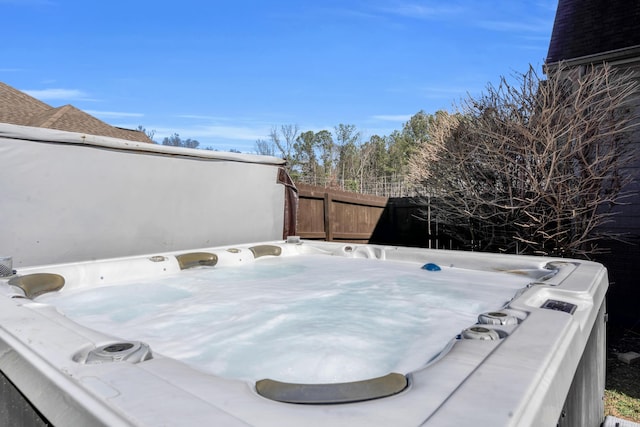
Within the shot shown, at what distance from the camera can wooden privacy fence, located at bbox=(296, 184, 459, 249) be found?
18.6 ft

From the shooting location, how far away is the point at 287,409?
2.59 feet

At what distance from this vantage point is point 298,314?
2.07 m

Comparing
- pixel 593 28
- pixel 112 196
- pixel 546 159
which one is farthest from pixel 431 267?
pixel 593 28

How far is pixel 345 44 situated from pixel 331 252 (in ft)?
22.6

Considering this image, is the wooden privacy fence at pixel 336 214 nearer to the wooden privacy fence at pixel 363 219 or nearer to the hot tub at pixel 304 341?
the wooden privacy fence at pixel 363 219

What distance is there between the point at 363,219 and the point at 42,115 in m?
6.43

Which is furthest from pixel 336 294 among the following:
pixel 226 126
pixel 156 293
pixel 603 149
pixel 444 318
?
pixel 226 126

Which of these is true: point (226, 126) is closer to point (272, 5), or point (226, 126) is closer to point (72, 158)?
point (272, 5)

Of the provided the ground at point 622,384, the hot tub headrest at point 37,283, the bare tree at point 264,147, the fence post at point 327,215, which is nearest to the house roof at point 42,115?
the fence post at point 327,215

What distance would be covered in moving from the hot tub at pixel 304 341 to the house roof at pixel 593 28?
3583 mm

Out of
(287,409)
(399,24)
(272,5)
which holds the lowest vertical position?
(287,409)

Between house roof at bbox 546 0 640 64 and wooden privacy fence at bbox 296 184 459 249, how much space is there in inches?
107

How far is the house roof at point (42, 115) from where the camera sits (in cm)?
703

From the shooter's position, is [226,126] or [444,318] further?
[226,126]
